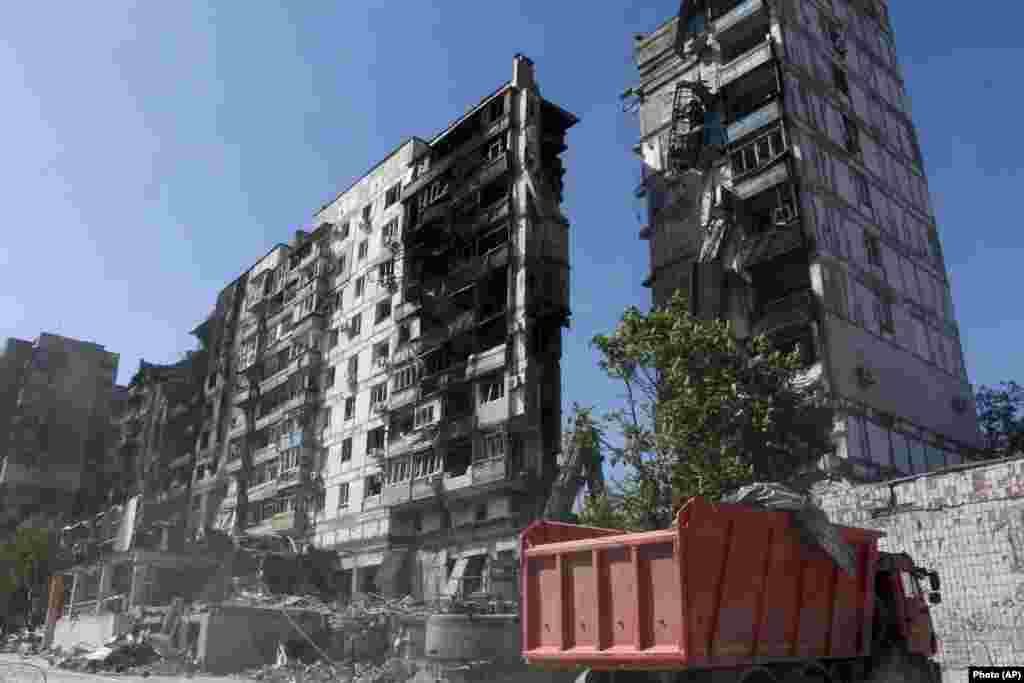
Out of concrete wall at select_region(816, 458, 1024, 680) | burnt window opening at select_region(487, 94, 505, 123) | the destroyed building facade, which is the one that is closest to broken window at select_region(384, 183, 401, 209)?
burnt window opening at select_region(487, 94, 505, 123)

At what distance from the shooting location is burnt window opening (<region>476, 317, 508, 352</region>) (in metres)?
44.2

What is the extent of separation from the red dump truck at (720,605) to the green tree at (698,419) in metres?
9.26

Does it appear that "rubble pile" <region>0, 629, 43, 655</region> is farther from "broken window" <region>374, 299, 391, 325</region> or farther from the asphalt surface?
"broken window" <region>374, 299, 391, 325</region>

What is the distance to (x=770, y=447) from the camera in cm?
2406

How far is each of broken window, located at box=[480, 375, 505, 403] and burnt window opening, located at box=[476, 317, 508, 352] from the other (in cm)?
219

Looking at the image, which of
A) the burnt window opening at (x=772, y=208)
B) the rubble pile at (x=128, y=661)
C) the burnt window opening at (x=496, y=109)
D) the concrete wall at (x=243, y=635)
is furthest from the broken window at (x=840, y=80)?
the rubble pile at (x=128, y=661)

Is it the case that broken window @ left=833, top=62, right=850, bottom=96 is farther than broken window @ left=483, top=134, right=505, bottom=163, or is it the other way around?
broken window @ left=483, top=134, right=505, bottom=163

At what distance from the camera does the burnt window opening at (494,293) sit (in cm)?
4531

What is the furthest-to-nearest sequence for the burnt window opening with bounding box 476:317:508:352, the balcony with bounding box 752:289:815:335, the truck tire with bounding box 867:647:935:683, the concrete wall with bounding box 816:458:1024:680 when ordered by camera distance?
the burnt window opening with bounding box 476:317:508:352 → the balcony with bounding box 752:289:815:335 → the concrete wall with bounding box 816:458:1024:680 → the truck tire with bounding box 867:647:935:683

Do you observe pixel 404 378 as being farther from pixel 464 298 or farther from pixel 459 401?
pixel 464 298

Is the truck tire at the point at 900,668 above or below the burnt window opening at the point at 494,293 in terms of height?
below

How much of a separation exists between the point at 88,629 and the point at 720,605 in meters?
48.2

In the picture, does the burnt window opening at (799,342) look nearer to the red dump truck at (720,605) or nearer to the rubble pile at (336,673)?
the rubble pile at (336,673)

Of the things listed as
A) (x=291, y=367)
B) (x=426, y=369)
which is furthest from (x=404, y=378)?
(x=291, y=367)
